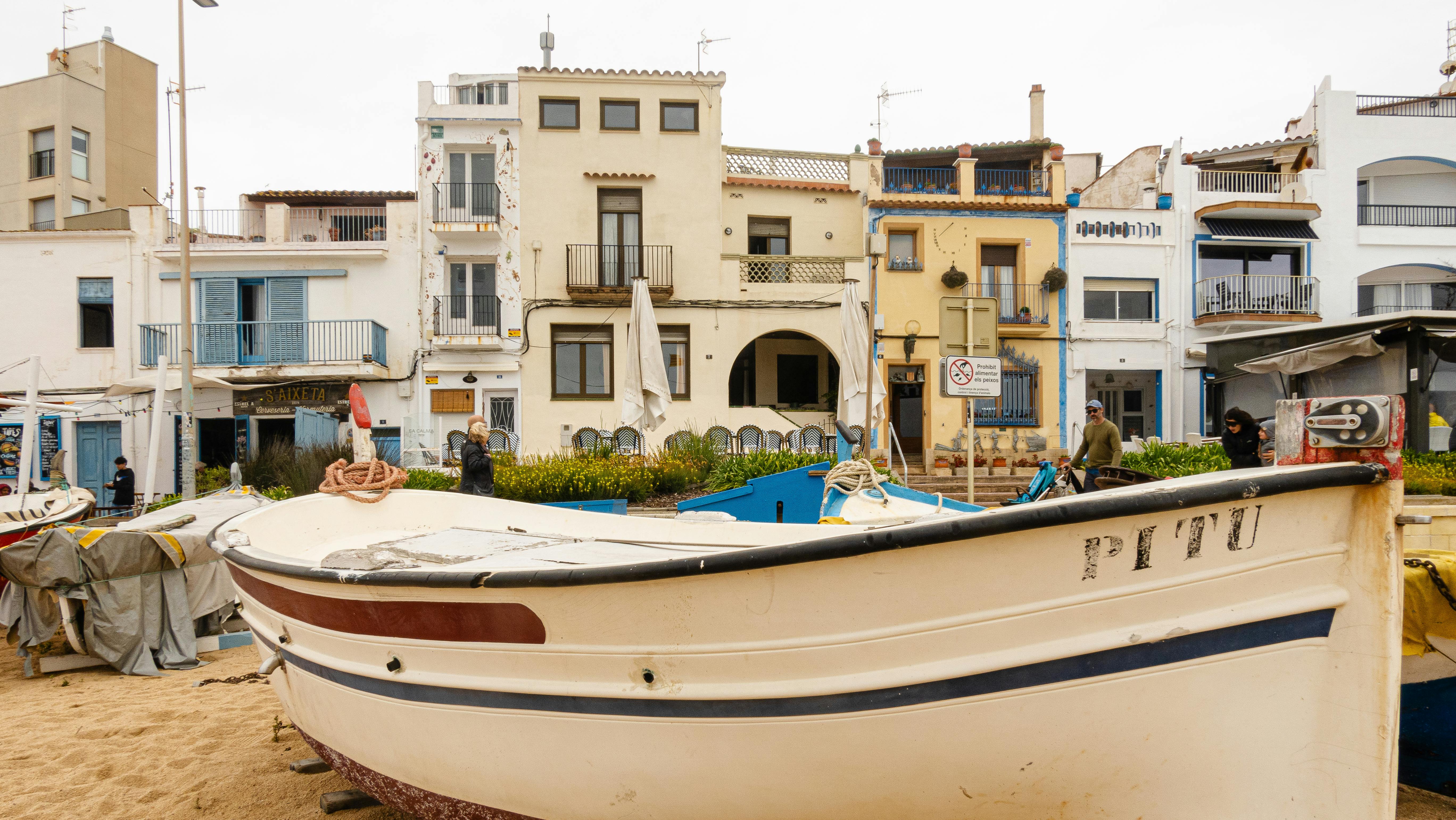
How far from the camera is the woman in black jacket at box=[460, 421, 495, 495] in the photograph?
290 inches

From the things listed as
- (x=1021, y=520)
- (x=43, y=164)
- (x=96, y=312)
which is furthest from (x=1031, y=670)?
(x=43, y=164)

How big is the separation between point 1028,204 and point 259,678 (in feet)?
59.2

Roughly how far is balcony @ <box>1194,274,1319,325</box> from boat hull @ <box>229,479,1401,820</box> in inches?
741

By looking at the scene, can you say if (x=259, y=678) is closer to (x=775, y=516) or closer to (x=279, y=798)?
(x=279, y=798)

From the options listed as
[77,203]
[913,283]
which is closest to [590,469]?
[913,283]

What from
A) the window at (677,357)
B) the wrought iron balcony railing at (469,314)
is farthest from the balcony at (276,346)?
the window at (677,357)

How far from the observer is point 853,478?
5684 mm

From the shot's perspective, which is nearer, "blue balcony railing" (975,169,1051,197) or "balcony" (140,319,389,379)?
"balcony" (140,319,389,379)

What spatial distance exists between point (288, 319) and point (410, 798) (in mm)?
17096

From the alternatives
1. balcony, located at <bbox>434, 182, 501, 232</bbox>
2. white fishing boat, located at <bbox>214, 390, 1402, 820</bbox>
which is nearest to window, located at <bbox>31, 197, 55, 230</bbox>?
balcony, located at <bbox>434, 182, 501, 232</bbox>

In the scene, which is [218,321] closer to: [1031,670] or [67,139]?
[67,139]

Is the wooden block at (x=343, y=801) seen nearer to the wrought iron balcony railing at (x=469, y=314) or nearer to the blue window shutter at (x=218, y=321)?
the wrought iron balcony railing at (x=469, y=314)

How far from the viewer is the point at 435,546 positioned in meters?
4.08

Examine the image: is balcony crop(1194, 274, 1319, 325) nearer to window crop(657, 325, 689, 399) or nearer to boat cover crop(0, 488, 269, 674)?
window crop(657, 325, 689, 399)
